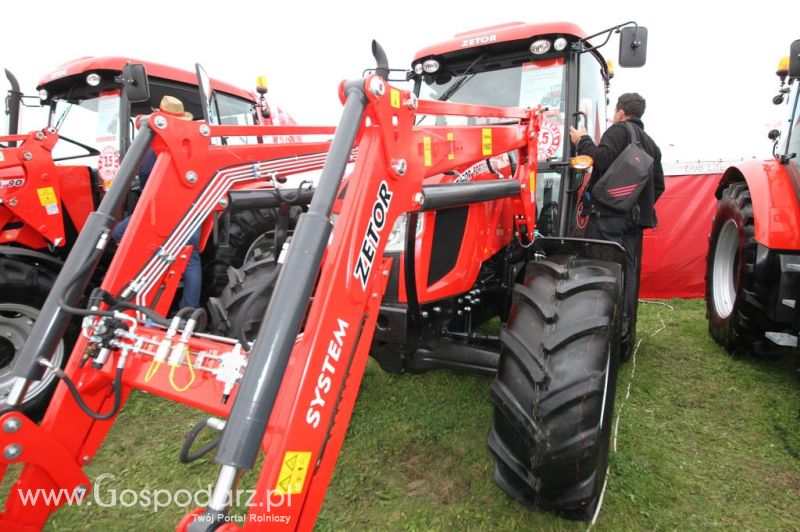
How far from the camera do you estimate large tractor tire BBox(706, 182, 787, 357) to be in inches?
126

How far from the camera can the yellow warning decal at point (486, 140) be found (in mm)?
2201

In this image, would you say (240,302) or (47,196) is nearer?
(240,302)

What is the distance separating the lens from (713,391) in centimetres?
325

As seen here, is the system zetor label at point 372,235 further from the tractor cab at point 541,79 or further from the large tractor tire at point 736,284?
the large tractor tire at point 736,284

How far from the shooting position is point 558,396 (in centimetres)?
172

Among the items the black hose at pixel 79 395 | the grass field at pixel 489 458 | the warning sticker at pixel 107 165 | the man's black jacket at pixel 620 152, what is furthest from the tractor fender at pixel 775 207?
the warning sticker at pixel 107 165

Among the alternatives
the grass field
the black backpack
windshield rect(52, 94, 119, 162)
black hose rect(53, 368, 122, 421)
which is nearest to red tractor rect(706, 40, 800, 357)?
the grass field

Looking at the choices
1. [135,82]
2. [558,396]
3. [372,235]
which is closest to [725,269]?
[558,396]

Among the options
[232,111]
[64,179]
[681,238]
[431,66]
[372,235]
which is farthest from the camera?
[681,238]

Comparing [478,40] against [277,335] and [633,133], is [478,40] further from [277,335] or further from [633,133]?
[277,335]

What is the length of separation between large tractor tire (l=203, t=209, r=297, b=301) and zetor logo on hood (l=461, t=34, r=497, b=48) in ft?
7.01

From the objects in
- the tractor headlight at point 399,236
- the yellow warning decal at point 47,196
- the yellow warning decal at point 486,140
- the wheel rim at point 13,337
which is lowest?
the wheel rim at point 13,337

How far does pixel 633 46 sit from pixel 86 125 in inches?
172

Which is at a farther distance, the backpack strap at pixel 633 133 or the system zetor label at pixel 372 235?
the backpack strap at pixel 633 133
